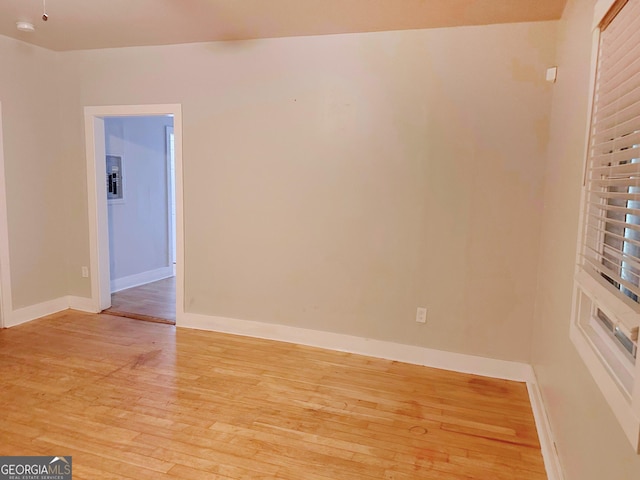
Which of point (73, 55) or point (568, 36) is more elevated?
point (73, 55)

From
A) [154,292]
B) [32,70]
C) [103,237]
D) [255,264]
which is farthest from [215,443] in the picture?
[32,70]

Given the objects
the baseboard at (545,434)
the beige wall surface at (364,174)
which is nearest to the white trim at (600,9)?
the beige wall surface at (364,174)

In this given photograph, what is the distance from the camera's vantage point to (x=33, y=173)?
396cm

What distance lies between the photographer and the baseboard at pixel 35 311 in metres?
3.85

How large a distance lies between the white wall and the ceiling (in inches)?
66.4

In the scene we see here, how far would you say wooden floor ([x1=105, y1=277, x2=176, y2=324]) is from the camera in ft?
14.0

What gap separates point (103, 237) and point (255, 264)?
1725mm

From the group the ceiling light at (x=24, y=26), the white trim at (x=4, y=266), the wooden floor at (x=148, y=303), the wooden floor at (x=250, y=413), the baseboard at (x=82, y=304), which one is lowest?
the wooden floor at (x=250, y=413)

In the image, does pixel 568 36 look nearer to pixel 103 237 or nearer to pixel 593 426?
pixel 593 426

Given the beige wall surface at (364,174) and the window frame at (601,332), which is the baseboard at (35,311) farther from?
the window frame at (601,332)

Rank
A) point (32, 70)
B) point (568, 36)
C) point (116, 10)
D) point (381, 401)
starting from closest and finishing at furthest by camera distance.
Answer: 1. point (568, 36)
2. point (381, 401)
3. point (116, 10)
4. point (32, 70)

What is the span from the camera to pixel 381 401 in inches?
107

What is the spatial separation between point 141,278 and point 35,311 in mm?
1534

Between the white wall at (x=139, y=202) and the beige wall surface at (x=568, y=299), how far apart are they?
443 cm
